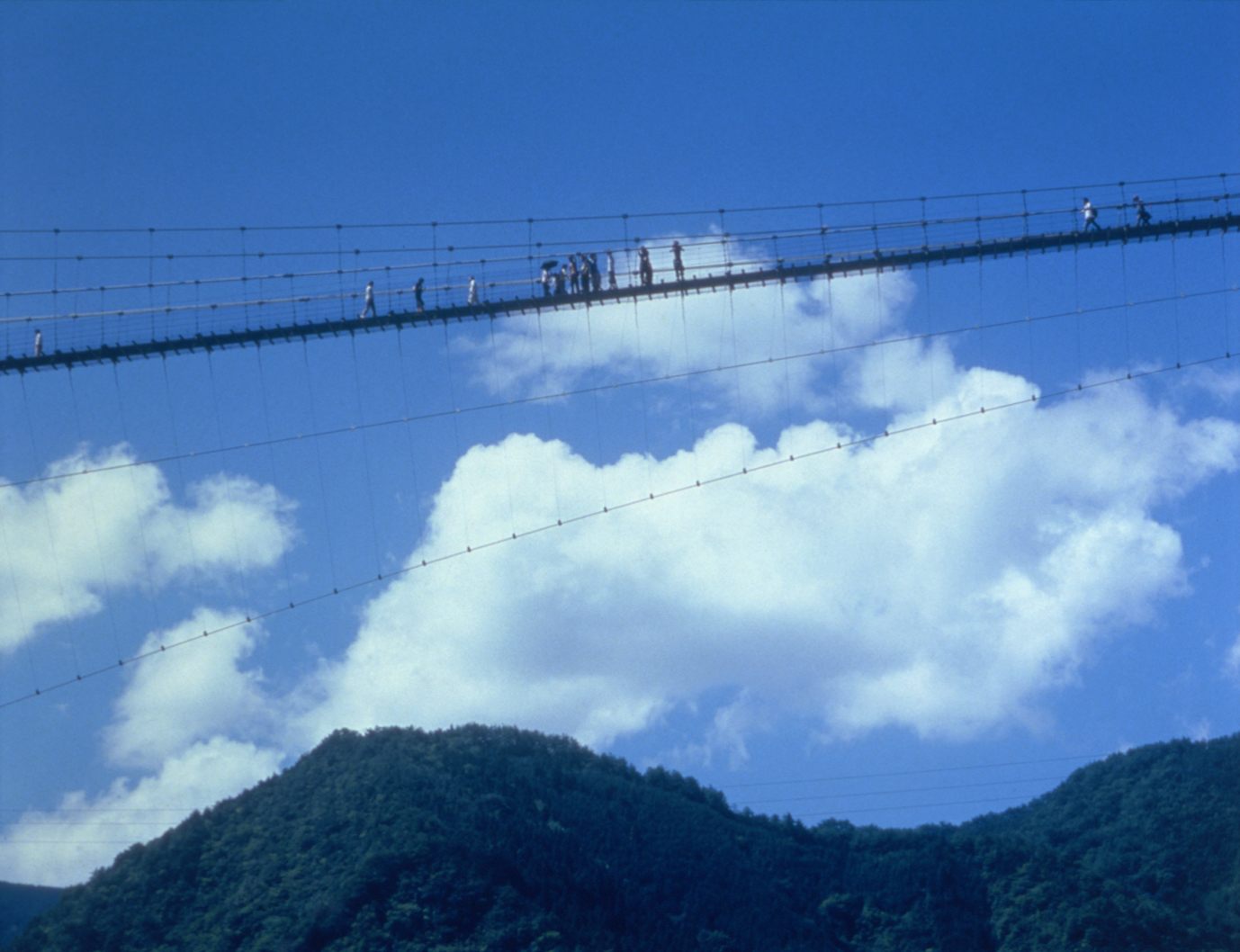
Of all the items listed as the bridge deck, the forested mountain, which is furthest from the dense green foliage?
the bridge deck

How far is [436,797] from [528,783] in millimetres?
5369

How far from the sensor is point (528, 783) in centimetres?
6122

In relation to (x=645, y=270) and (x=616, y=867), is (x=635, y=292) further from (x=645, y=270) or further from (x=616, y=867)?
(x=616, y=867)

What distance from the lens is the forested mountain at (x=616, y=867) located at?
49156 mm

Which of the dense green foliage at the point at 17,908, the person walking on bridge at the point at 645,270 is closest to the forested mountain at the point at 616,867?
the dense green foliage at the point at 17,908

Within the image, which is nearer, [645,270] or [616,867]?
[645,270]

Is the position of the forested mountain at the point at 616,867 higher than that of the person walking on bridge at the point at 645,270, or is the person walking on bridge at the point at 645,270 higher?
the person walking on bridge at the point at 645,270

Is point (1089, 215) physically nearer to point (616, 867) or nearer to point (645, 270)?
point (645, 270)

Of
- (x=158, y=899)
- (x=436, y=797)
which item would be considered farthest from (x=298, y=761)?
(x=158, y=899)

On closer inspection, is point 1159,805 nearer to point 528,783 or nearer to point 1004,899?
point 1004,899

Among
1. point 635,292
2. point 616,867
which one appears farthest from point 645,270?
point 616,867

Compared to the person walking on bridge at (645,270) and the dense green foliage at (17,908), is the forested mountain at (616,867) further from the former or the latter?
the person walking on bridge at (645,270)

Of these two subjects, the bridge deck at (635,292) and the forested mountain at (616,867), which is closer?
the bridge deck at (635,292)

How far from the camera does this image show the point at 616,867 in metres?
55.5
